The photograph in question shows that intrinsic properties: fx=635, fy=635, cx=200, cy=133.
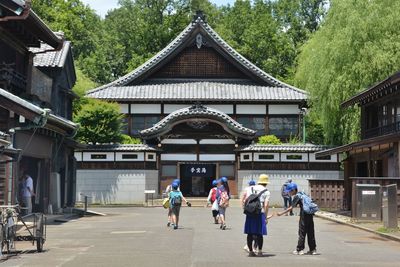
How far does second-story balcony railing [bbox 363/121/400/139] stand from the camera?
29031mm

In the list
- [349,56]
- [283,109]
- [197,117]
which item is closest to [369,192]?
[349,56]

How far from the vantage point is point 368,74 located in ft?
112

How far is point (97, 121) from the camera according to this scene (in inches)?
1563

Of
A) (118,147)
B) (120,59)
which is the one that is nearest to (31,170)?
(118,147)

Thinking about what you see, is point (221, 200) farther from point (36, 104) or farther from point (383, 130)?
point (383, 130)

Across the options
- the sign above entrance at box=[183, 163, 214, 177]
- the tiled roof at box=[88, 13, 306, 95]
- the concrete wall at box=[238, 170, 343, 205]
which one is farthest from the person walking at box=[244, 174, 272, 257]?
the tiled roof at box=[88, 13, 306, 95]

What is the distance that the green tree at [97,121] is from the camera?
3950 centimetres

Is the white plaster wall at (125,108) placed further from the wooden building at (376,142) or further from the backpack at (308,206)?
the backpack at (308,206)

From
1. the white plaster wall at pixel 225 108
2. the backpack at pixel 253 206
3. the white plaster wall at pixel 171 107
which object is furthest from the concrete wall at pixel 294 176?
the backpack at pixel 253 206

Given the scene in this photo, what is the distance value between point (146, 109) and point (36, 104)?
21359 millimetres

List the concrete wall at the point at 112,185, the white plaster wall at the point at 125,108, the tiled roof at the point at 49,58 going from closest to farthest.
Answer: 1. the tiled roof at the point at 49,58
2. the concrete wall at the point at 112,185
3. the white plaster wall at the point at 125,108

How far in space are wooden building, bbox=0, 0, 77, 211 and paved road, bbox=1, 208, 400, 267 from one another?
120 inches

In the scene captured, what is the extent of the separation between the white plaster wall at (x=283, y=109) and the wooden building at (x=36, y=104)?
16.4m

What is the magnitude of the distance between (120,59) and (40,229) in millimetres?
53827
